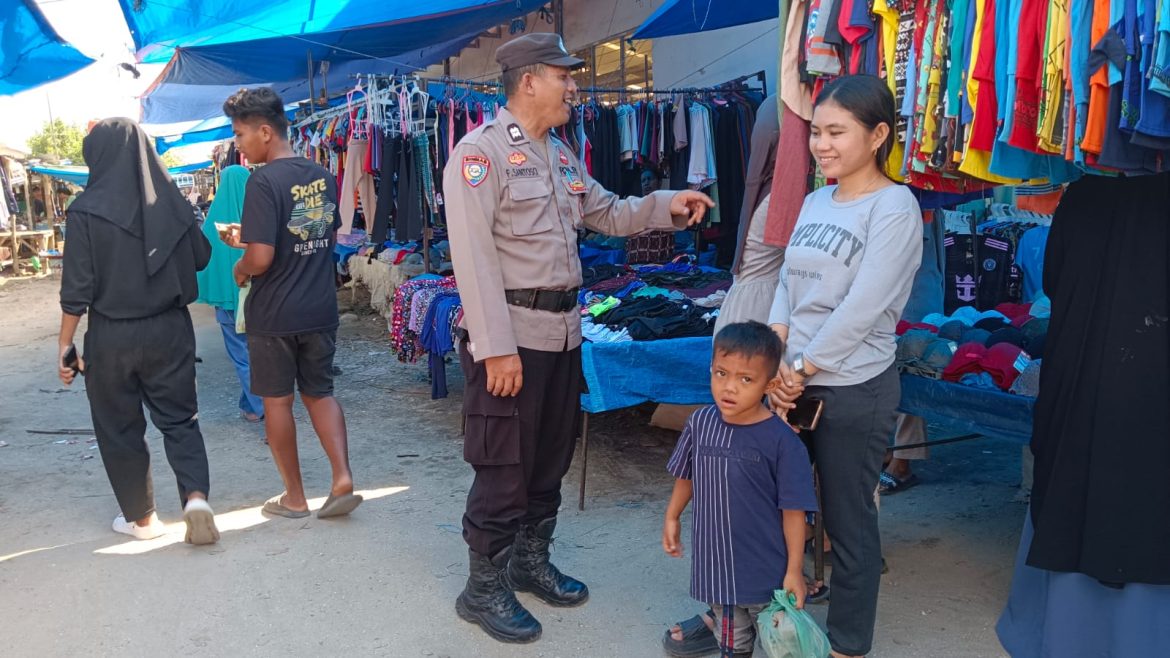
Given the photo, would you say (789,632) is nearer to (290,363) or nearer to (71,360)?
(290,363)

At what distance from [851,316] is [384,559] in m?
2.31

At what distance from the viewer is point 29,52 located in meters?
8.45

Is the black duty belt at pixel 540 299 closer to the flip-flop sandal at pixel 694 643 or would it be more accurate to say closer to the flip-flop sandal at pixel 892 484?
the flip-flop sandal at pixel 694 643

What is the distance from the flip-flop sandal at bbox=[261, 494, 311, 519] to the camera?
170 inches

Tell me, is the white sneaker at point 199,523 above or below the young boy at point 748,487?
below

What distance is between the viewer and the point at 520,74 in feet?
9.81

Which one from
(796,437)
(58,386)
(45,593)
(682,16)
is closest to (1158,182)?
(796,437)

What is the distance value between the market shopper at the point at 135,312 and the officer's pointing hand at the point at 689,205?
7.40 feet

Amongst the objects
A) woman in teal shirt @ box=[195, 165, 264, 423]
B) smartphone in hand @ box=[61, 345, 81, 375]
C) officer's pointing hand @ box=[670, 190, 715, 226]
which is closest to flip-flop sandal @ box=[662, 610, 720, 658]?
officer's pointing hand @ box=[670, 190, 715, 226]

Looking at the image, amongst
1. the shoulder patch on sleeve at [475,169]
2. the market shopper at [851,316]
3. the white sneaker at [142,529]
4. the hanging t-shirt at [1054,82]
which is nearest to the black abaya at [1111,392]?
the hanging t-shirt at [1054,82]

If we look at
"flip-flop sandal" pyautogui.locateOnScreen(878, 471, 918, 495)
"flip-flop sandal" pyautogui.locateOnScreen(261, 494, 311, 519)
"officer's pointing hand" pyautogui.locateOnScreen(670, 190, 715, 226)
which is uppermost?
"officer's pointing hand" pyautogui.locateOnScreen(670, 190, 715, 226)

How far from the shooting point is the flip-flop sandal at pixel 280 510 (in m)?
4.33

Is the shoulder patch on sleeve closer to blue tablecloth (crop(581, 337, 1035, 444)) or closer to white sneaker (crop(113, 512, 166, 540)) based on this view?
blue tablecloth (crop(581, 337, 1035, 444))

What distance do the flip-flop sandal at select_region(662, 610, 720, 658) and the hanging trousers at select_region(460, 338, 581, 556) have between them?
2.20 feet
